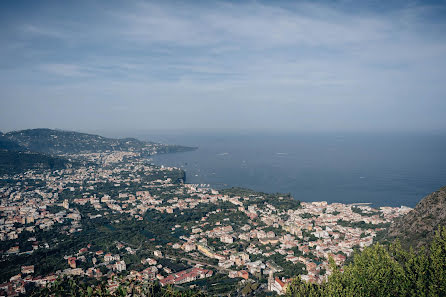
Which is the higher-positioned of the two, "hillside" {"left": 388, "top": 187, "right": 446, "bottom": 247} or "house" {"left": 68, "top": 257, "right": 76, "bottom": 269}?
"hillside" {"left": 388, "top": 187, "right": 446, "bottom": 247}

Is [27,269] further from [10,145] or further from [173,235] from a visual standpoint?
[10,145]

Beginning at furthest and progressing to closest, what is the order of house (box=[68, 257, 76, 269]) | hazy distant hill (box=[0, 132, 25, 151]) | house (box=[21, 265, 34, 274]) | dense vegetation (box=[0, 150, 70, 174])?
1. hazy distant hill (box=[0, 132, 25, 151])
2. dense vegetation (box=[0, 150, 70, 174])
3. house (box=[68, 257, 76, 269])
4. house (box=[21, 265, 34, 274])

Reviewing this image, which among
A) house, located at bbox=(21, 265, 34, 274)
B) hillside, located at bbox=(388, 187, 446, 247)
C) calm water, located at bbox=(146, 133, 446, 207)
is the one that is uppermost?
hillside, located at bbox=(388, 187, 446, 247)

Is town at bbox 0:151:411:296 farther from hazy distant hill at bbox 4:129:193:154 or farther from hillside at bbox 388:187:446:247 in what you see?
hazy distant hill at bbox 4:129:193:154

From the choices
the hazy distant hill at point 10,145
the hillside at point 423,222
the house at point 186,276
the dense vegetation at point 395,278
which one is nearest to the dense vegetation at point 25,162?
the hazy distant hill at point 10,145

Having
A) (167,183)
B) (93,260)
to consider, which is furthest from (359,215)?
(167,183)

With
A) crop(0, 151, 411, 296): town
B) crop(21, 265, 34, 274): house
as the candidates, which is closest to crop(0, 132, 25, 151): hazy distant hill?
crop(0, 151, 411, 296): town

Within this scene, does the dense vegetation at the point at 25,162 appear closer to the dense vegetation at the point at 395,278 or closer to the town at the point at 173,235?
the town at the point at 173,235
